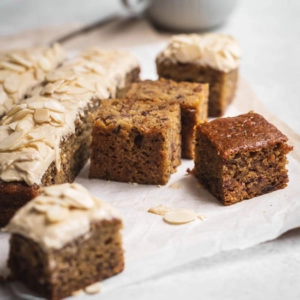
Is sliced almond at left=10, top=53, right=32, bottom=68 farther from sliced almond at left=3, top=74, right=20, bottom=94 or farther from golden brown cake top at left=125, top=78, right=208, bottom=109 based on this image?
golden brown cake top at left=125, top=78, right=208, bottom=109

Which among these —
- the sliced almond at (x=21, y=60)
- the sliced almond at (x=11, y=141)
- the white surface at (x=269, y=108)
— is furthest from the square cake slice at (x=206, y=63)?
the sliced almond at (x=11, y=141)

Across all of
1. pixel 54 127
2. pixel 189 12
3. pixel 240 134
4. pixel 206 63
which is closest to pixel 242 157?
pixel 240 134

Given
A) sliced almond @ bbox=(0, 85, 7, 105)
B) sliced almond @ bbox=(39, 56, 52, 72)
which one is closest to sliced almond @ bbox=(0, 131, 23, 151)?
sliced almond @ bbox=(0, 85, 7, 105)

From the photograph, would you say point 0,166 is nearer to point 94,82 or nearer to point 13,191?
point 13,191

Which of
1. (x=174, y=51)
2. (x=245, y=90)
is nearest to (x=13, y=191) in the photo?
(x=174, y=51)

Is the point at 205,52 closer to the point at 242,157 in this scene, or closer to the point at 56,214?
the point at 242,157
